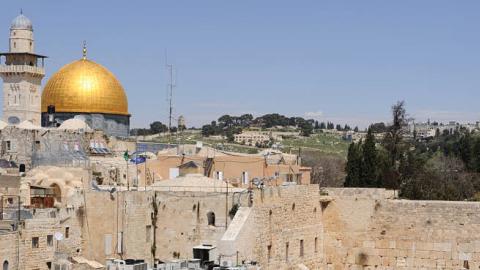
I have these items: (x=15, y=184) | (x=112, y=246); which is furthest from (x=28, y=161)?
(x=112, y=246)

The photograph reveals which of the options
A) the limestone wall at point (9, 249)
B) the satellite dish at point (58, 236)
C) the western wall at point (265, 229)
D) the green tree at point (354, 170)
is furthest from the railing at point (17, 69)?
the limestone wall at point (9, 249)

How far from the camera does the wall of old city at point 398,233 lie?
88.1ft

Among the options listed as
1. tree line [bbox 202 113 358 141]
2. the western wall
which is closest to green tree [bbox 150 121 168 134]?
tree line [bbox 202 113 358 141]

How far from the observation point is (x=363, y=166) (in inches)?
1395

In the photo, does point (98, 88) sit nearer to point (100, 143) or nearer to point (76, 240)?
point (100, 143)

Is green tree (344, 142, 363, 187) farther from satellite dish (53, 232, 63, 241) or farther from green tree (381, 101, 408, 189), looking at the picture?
satellite dish (53, 232, 63, 241)

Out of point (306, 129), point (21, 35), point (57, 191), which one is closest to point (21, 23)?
point (21, 35)

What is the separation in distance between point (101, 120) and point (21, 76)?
3.86 m

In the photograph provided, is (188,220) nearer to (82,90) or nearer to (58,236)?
(58,236)

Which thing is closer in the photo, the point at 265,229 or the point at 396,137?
the point at 265,229

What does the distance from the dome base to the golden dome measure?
182 millimetres

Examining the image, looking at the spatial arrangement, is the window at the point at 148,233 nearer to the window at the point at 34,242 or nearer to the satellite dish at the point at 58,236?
the satellite dish at the point at 58,236

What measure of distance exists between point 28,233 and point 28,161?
36.2ft

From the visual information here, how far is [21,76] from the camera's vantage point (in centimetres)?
3912
